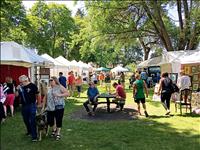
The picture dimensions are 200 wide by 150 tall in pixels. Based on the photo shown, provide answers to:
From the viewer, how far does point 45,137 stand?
31.6 ft

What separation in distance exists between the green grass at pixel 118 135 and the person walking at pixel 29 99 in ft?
1.39

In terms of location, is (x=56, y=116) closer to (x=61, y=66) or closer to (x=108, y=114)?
(x=108, y=114)

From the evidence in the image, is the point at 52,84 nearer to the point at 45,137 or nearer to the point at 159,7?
the point at 45,137

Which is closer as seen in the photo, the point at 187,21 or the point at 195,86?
the point at 195,86

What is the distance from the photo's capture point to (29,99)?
9.09 metres

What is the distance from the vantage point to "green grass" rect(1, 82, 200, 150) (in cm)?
870

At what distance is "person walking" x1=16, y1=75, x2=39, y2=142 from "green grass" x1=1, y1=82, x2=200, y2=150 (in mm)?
422

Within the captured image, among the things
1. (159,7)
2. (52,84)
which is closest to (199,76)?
(159,7)

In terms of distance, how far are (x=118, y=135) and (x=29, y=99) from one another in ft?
8.67

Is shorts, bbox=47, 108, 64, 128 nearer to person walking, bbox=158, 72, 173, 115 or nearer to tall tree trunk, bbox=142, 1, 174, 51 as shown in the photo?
person walking, bbox=158, 72, 173, 115

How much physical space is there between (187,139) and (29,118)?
404 centimetres

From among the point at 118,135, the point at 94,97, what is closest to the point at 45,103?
the point at 118,135

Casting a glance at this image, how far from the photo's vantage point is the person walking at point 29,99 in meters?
9.07

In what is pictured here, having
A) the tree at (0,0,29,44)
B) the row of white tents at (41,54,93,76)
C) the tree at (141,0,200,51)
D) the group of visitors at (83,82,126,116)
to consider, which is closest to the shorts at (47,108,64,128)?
the group of visitors at (83,82,126,116)
